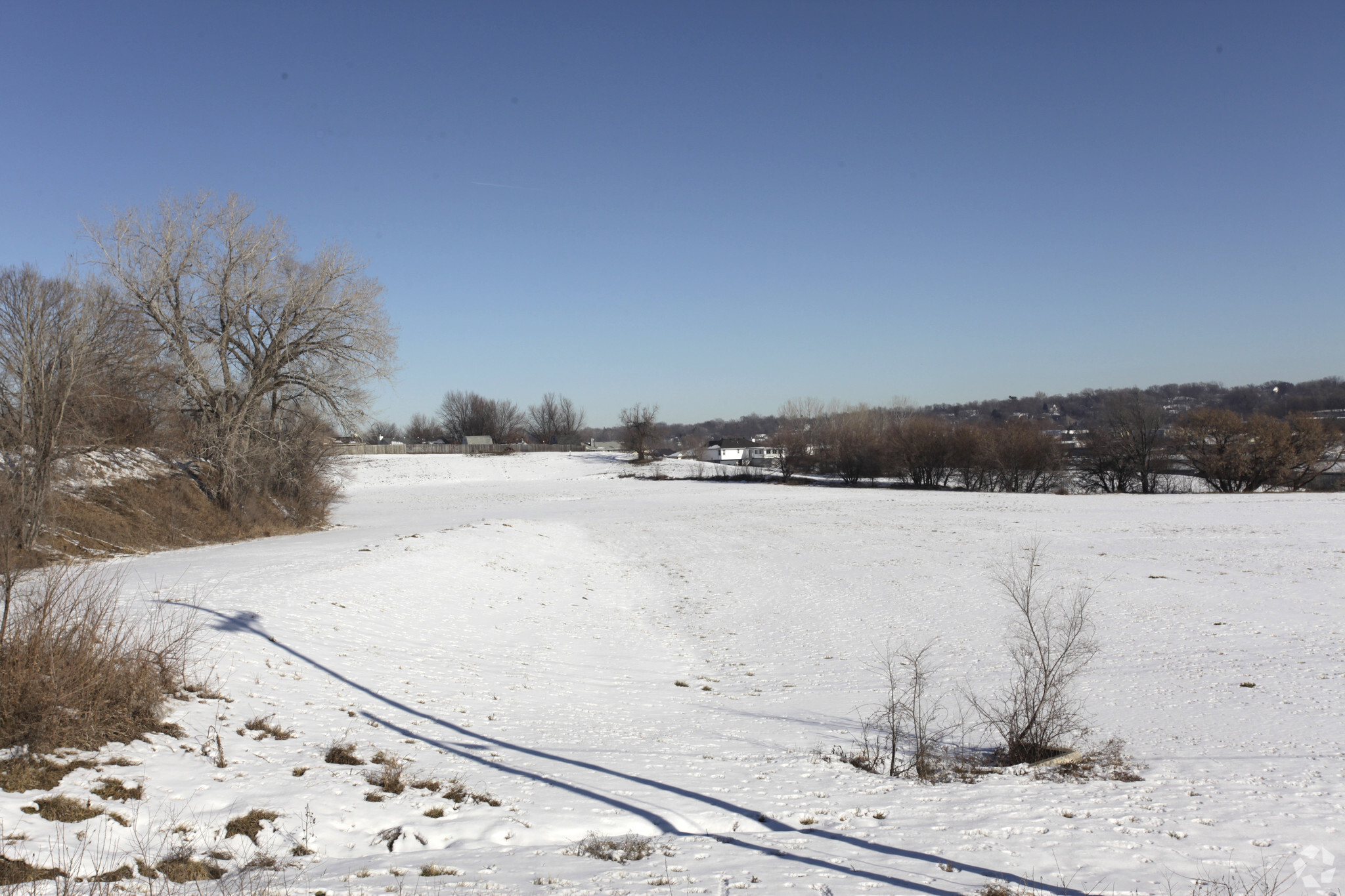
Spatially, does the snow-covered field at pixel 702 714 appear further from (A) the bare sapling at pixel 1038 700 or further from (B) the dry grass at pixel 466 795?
(A) the bare sapling at pixel 1038 700

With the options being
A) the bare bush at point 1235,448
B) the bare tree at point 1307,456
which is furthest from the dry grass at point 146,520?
the bare tree at point 1307,456

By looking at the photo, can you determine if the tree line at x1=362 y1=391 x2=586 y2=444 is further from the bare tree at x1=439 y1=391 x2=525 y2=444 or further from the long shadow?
the long shadow

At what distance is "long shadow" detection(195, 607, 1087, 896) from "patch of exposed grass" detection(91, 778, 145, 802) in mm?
3268

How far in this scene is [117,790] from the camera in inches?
244

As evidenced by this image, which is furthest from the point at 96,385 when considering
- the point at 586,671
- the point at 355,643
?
the point at 586,671

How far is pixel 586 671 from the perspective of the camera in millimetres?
14195

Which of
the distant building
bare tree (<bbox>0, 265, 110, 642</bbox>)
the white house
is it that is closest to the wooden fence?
the distant building

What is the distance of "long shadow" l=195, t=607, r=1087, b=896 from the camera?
18.4ft

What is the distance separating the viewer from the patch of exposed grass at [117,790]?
6.10 metres

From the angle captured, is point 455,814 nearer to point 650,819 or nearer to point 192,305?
point 650,819

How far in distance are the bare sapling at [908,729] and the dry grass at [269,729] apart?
23.7ft

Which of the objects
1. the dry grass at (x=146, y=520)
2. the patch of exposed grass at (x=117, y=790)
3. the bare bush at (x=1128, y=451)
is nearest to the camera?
the patch of exposed grass at (x=117, y=790)

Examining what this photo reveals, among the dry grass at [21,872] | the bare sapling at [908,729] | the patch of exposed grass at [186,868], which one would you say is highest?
the dry grass at [21,872]

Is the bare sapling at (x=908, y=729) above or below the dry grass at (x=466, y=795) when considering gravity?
below
